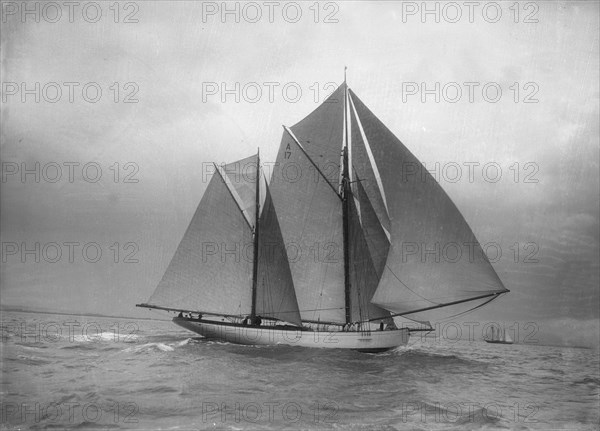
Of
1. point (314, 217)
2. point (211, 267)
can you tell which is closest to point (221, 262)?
point (211, 267)

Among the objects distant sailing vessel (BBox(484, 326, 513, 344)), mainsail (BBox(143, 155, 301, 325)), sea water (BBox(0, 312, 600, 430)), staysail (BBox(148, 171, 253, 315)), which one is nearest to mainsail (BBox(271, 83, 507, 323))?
mainsail (BBox(143, 155, 301, 325))

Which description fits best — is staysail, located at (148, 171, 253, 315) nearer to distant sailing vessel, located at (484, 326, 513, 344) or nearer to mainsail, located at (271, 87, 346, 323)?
mainsail, located at (271, 87, 346, 323)

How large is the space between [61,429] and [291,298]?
1891cm

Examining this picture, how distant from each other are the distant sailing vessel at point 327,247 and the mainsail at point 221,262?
6cm

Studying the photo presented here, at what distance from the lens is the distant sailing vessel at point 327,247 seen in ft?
78.2

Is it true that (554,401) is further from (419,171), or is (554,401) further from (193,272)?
(193,272)

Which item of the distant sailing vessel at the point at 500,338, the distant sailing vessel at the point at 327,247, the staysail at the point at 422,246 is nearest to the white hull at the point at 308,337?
the distant sailing vessel at the point at 327,247

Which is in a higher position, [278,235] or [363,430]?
[278,235]

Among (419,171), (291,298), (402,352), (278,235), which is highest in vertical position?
(419,171)

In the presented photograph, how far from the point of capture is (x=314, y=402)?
14.1 metres

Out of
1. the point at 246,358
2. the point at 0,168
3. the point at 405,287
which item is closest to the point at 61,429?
the point at 0,168

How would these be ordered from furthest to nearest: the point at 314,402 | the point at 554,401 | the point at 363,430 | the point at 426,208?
the point at 426,208 → the point at 554,401 → the point at 314,402 → the point at 363,430

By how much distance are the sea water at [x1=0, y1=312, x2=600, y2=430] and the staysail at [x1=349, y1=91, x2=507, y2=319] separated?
3.36 m

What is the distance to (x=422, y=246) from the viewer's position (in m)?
23.7
